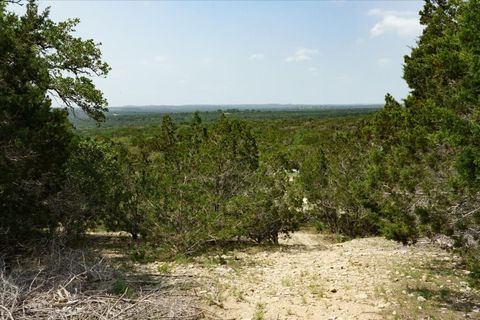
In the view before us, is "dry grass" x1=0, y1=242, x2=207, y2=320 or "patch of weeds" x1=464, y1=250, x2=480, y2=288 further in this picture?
"patch of weeds" x1=464, y1=250, x2=480, y2=288

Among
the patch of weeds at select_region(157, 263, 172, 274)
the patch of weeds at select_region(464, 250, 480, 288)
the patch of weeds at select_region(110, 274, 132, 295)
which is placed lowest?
the patch of weeds at select_region(157, 263, 172, 274)

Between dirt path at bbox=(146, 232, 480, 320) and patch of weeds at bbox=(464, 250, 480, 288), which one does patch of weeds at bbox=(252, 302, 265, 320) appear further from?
patch of weeds at bbox=(464, 250, 480, 288)

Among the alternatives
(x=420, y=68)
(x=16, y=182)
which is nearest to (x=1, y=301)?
(x=16, y=182)

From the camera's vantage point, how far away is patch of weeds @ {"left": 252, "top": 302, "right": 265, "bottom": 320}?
7316 mm

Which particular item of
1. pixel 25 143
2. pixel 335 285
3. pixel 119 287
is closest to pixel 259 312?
pixel 335 285

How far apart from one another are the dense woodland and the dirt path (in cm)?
92

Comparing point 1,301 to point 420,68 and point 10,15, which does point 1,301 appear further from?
point 420,68

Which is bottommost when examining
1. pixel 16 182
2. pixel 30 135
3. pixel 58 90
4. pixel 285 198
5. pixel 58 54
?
pixel 285 198

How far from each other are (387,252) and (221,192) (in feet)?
16.3

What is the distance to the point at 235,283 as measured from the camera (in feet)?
30.2

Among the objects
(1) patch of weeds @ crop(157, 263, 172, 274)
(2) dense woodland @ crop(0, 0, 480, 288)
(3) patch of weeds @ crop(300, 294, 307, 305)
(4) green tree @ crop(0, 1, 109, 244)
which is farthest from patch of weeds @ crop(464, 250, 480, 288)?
(4) green tree @ crop(0, 1, 109, 244)

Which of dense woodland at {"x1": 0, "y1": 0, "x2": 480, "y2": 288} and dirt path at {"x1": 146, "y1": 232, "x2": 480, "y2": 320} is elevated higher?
dense woodland at {"x1": 0, "y1": 0, "x2": 480, "y2": 288}

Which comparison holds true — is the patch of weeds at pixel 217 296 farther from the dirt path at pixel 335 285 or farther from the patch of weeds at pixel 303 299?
the patch of weeds at pixel 303 299

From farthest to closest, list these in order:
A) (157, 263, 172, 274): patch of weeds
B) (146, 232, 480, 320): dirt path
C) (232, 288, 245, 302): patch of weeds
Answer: (157, 263, 172, 274): patch of weeds → (232, 288, 245, 302): patch of weeds → (146, 232, 480, 320): dirt path
